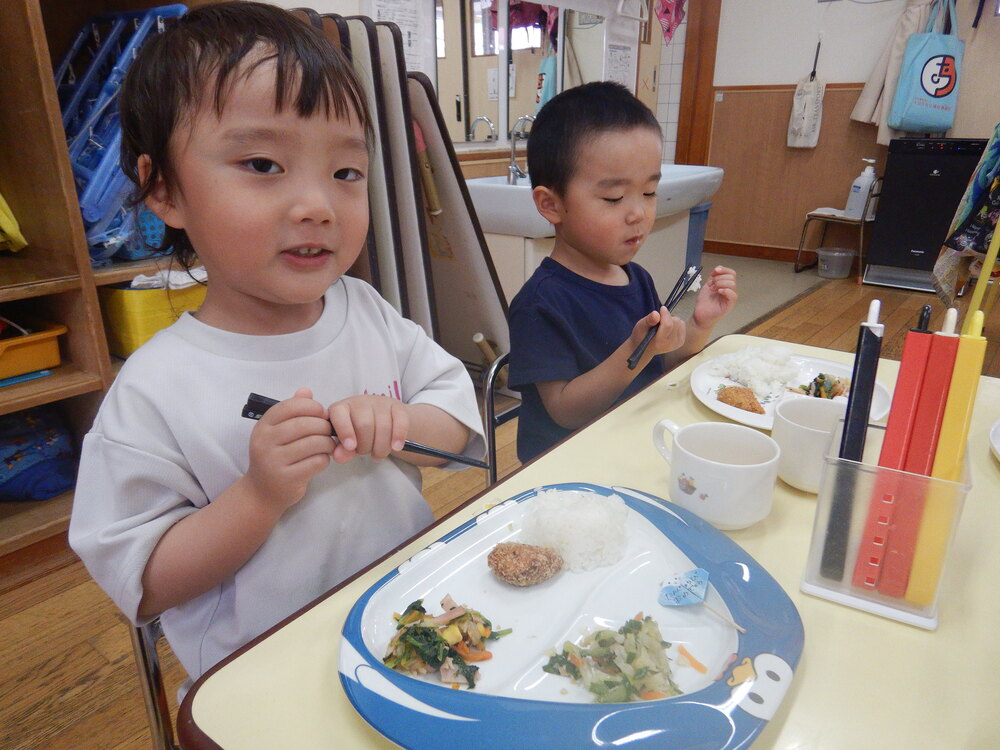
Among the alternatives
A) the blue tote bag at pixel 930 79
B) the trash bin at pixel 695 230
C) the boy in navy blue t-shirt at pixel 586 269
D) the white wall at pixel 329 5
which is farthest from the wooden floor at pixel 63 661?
the blue tote bag at pixel 930 79

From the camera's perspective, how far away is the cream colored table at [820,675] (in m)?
0.41

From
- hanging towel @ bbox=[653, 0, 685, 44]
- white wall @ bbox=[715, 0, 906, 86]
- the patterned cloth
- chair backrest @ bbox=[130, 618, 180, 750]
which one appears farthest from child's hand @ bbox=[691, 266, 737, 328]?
white wall @ bbox=[715, 0, 906, 86]

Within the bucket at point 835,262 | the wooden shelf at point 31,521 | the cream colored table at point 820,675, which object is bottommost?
the wooden shelf at point 31,521

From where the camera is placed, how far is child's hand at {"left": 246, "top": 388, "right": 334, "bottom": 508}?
544 mm

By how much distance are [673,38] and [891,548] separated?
5214mm

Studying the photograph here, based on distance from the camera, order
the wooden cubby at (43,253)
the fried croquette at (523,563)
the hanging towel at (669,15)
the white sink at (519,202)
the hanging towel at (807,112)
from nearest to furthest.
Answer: the fried croquette at (523,563) < the wooden cubby at (43,253) < the white sink at (519,202) < the hanging towel at (669,15) < the hanging towel at (807,112)

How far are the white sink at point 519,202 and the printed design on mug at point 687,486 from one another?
1.62 meters

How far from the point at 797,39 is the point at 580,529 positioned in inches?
202

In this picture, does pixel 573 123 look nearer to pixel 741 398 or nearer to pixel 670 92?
pixel 741 398

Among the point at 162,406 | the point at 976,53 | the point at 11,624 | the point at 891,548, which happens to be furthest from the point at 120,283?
the point at 976,53

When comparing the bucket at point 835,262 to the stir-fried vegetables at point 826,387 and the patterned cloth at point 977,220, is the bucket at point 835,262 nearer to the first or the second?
the patterned cloth at point 977,220

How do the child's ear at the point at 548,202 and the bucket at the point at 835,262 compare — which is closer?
the child's ear at the point at 548,202

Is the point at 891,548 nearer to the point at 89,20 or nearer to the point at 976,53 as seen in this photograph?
the point at 89,20

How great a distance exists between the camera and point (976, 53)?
402cm
